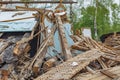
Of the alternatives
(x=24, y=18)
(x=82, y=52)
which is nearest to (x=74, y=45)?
(x=82, y=52)

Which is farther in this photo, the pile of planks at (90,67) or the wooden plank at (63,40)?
the wooden plank at (63,40)

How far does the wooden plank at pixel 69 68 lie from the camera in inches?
231

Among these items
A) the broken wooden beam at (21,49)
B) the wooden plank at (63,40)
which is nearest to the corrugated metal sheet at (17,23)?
the wooden plank at (63,40)

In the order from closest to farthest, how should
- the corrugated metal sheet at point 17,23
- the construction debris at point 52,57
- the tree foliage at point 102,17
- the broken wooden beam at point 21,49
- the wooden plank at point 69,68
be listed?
1. the wooden plank at point 69,68
2. the construction debris at point 52,57
3. the broken wooden beam at point 21,49
4. the corrugated metal sheet at point 17,23
5. the tree foliage at point 102,17

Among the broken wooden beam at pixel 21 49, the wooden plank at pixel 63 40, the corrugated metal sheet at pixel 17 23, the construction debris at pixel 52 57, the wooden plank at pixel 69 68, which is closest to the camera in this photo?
the wooden plank at pixel 69 68

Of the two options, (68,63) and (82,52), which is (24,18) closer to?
(82,52)

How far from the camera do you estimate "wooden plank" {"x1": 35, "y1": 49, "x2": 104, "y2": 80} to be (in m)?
5.86

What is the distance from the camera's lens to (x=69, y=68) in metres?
6.20

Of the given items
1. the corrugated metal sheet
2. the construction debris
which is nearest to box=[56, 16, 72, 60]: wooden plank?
the construction debris

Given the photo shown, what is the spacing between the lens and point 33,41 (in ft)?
28.0

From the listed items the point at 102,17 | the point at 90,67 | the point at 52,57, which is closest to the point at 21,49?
the point at 52,57

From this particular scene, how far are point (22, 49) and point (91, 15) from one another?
62.7 feet

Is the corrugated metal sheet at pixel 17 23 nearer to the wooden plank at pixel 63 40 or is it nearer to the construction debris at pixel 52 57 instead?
the construction debris at pixel 52 57

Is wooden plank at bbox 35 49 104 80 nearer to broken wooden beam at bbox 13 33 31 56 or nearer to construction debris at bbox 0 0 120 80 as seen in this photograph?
construction debris at bbox 0 0 120 80
